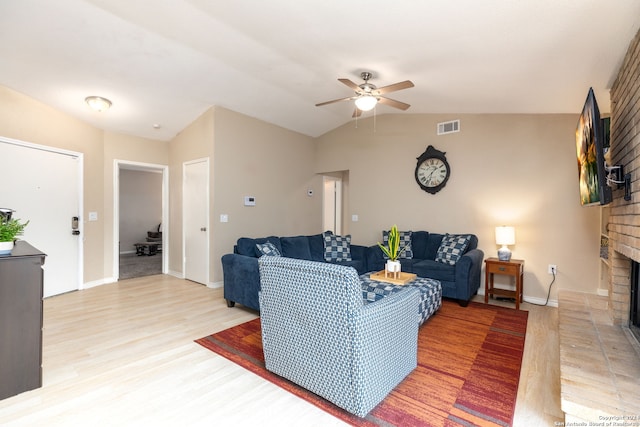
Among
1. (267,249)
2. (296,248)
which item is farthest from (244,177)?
(267,249)

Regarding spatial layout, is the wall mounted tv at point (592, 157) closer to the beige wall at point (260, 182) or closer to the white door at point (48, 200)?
the beige wall at point (260, 182)

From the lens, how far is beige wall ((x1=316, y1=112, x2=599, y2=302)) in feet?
12.8

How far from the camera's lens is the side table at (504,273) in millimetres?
3809

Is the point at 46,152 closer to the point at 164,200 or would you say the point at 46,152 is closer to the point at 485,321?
the point at 164,200

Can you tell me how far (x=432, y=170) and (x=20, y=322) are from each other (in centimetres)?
495

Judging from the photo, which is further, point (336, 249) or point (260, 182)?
point (260, 182)

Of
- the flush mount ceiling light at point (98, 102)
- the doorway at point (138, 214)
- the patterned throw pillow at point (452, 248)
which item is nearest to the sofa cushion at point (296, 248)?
the patterned throw pillow at point (452, 248)

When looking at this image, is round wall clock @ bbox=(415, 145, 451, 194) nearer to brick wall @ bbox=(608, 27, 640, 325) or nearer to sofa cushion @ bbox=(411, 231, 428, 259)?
sofa cushion @ bbox=(411, 231, 428, 259)

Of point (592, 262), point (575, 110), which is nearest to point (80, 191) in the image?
point (575, 110)

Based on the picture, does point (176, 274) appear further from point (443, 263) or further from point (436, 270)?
point (443, 263)

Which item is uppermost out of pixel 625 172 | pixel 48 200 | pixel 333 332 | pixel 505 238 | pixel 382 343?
pixel 625 172

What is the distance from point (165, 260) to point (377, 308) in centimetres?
499

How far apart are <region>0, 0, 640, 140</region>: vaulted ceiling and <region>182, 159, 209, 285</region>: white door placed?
1.03m

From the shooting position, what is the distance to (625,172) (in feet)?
7.04
